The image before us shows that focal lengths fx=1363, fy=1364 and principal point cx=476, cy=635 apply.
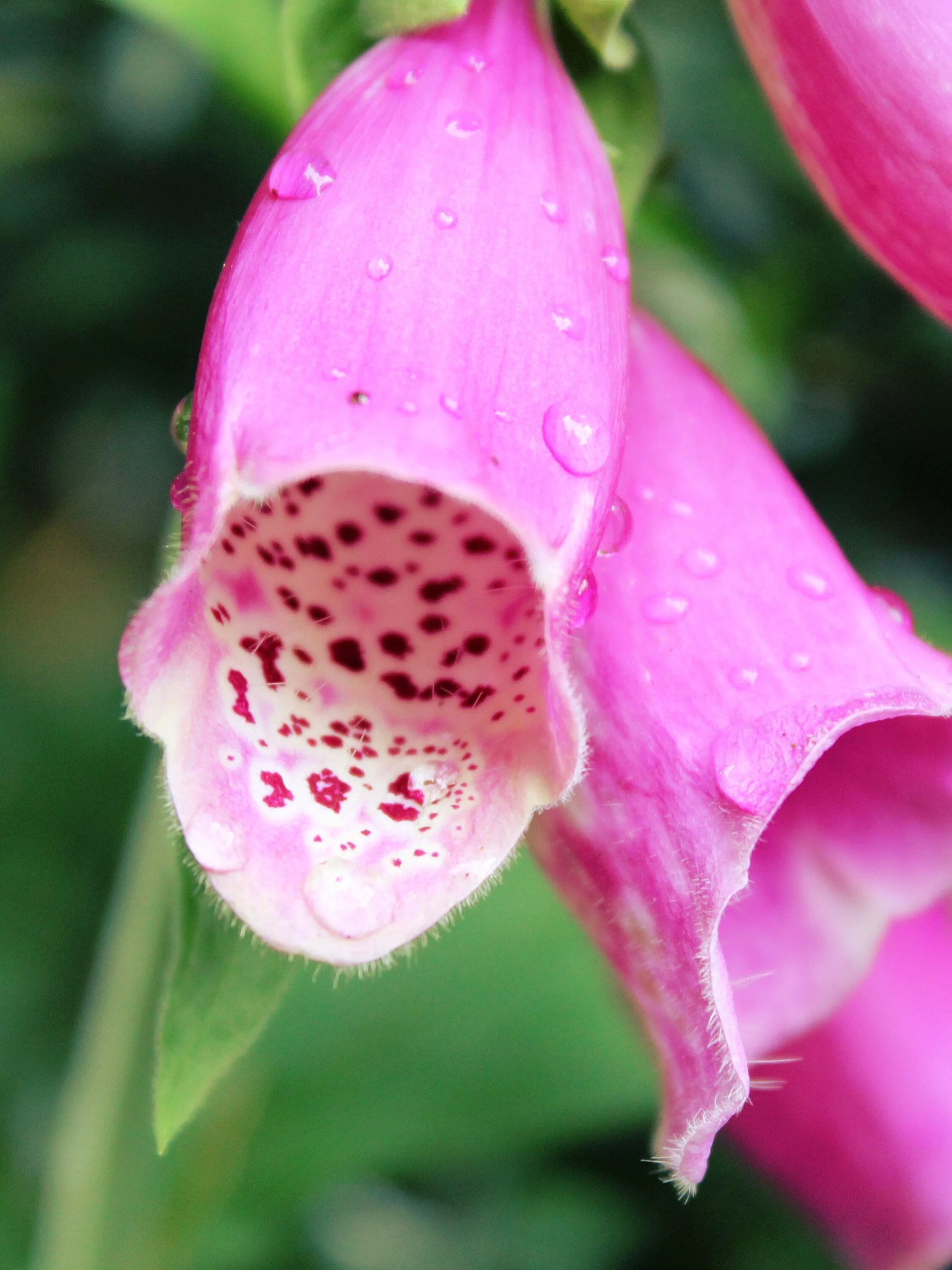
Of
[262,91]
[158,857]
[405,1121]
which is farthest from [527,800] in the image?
[405,1121]

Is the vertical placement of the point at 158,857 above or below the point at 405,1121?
above

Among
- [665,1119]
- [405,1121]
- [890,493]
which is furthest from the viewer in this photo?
[890,493]

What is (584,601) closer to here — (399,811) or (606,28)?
(399,811)

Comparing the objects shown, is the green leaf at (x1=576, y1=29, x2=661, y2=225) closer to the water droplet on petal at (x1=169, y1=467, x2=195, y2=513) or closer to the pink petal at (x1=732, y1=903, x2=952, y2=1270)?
the water droplet on petal at (x1=169, y1=467, x2=195, y2=513)

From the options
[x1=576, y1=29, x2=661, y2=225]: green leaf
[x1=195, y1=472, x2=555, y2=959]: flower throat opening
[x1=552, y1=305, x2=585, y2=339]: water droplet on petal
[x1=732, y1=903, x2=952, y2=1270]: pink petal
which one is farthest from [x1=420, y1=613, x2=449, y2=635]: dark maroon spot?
[x1=732, y1=903, x2=952, y2=1270]: pink petal

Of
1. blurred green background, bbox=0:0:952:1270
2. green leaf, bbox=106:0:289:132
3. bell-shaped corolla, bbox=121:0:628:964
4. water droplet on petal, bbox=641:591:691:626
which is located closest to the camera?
bell-shaped corolla, bbox=121:0:628:964

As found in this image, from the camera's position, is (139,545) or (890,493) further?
(139,545)

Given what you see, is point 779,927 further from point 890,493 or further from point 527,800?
point 890,493
